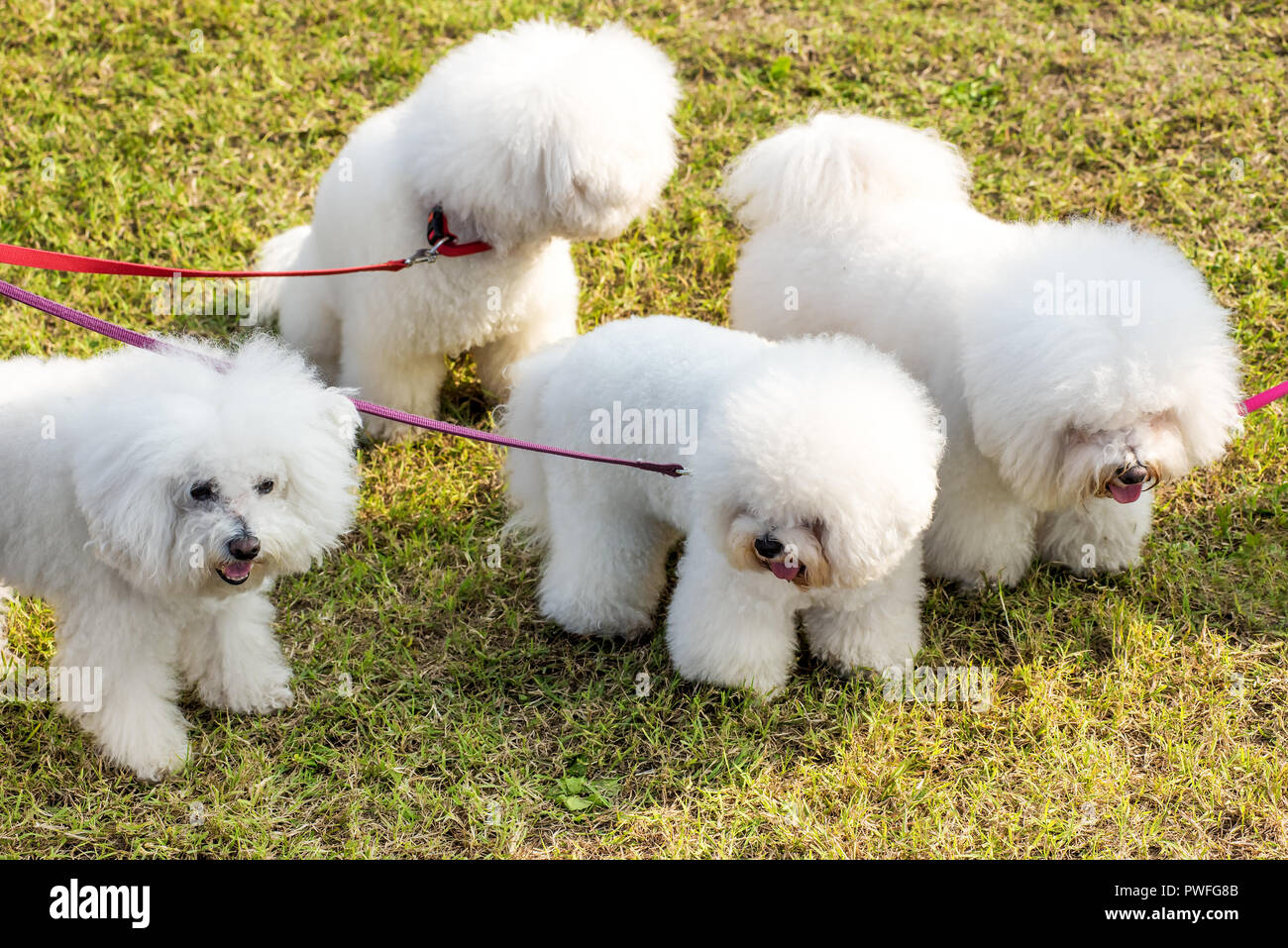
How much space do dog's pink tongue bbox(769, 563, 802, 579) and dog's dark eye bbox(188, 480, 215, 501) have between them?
1265 mm

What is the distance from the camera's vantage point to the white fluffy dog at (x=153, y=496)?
2.46 meters

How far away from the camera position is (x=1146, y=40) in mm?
5438

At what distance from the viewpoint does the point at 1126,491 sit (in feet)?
9.67

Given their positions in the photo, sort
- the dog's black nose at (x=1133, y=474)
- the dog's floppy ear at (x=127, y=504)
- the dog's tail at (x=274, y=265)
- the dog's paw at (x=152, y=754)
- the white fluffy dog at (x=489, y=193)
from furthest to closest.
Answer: the dog's tail at (x=274, y=265), the white fluffy dog at (x=489, y=193), the dog's paw at (x=152, y=754), the dog's black nose at (x=1133, y=474), the dog's floppy ear at (x=127, y=504)

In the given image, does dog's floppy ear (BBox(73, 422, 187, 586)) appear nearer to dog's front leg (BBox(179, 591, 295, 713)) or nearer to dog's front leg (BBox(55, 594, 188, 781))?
dog's front leg (BBox(55, 594, 188, 781))

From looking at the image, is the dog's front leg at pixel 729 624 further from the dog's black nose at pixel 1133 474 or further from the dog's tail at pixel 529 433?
the dog's black nose at pixel 1133 474

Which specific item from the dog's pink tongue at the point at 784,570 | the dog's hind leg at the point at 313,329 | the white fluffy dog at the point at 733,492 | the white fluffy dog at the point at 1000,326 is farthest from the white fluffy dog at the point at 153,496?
the white fluffy dog at the point at 1000,326

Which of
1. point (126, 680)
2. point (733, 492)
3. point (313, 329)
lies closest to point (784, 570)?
point (733, 492)

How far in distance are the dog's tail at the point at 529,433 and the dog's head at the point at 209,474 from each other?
827mm

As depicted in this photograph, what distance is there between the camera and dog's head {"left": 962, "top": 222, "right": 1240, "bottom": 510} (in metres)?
2.83

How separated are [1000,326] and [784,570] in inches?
35.8
